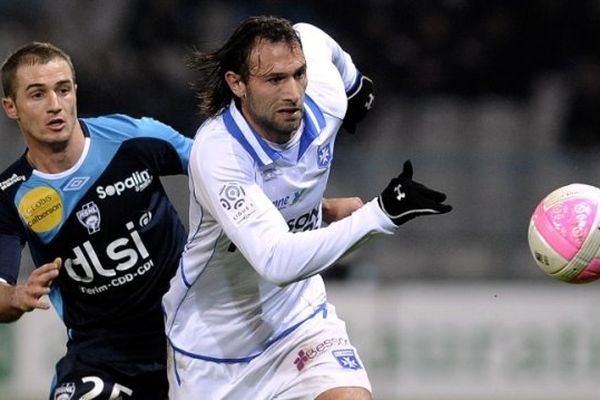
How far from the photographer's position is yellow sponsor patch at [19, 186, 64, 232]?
17.6 ft

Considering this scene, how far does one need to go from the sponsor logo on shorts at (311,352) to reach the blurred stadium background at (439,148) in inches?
164

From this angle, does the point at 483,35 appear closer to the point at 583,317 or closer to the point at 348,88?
the point at 583,317

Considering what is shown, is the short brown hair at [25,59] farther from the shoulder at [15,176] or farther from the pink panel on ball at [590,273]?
the pink panel on ball at [590,273]

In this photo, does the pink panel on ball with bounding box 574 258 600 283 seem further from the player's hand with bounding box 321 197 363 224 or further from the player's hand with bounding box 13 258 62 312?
the player's hand with bounding box 13 258 62 312

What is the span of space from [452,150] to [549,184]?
88 centimetres

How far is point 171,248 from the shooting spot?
557cm

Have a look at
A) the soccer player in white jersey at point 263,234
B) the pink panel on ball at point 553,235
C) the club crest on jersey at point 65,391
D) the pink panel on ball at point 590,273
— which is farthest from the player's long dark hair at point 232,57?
the pink panel on ball at point 590,273

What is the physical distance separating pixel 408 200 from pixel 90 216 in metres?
1.55

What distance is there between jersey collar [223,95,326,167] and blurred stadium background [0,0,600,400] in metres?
4.37

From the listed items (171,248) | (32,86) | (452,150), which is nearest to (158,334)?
(171,248)

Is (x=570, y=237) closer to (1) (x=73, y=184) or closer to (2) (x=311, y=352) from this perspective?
(2) (x=311, y=352)

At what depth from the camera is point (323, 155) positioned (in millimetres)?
5160

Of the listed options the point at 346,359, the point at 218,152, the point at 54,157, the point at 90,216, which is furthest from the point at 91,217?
the point at 346,359

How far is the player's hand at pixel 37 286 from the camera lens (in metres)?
4.86
